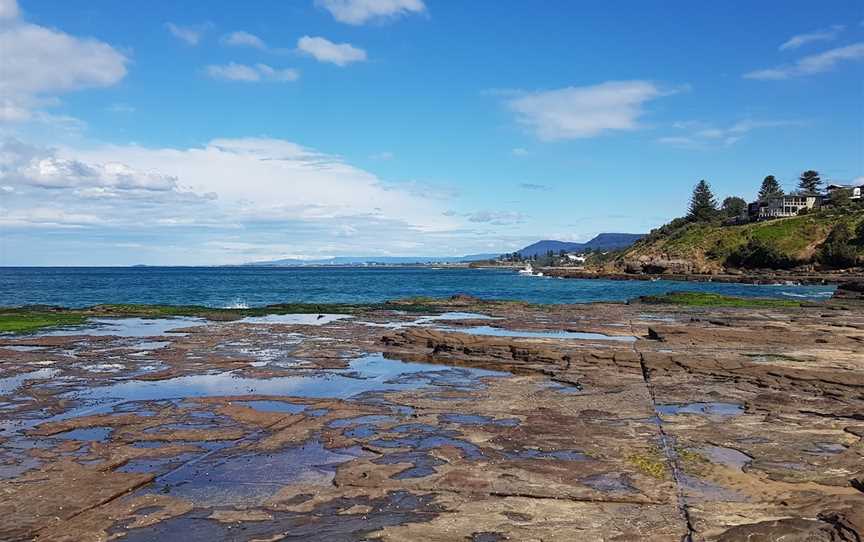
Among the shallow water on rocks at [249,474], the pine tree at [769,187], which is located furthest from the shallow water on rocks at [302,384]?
the pine tree at [769,187]

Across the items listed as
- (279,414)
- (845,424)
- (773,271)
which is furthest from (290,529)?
(773,271)

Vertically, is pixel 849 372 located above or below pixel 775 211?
below

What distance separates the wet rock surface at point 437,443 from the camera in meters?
9.79

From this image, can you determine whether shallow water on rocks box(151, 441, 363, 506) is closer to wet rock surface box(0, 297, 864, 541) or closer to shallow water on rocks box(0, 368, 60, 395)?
wet rock surface box(0, 297, 864, 541)

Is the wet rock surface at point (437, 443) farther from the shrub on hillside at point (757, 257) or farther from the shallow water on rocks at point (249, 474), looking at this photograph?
the shrub on hillside at point (757, 257)

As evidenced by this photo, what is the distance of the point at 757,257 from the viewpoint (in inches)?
4963

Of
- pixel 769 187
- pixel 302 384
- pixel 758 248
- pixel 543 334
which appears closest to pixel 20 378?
pixel 302 384

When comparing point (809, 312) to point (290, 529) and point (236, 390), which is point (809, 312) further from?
point (290, 529)

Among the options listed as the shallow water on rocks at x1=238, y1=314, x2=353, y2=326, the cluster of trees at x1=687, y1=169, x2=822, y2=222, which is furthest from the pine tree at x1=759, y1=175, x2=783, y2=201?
the shallow water on rocks at x1=238, y1=314, x2=353, y2=326

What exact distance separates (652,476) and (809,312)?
4374 cm

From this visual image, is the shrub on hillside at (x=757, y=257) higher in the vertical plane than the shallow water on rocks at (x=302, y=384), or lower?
higher

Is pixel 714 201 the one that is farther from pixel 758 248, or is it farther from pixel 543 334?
pixel 543 334

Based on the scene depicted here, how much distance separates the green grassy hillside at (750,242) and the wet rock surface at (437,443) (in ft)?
350

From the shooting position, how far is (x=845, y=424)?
15.6 m
